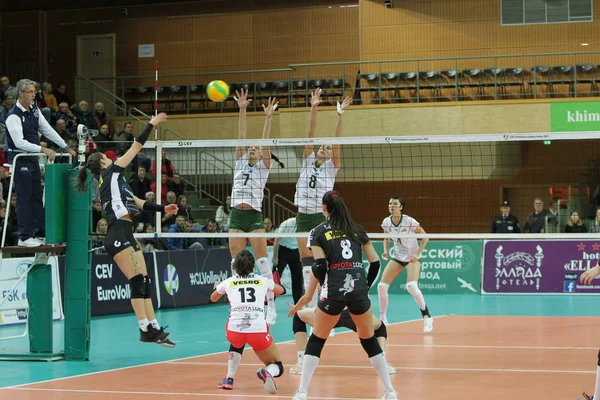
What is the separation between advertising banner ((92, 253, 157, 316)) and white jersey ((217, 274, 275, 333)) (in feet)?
25.4

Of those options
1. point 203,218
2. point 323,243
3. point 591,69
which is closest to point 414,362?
point 323,243

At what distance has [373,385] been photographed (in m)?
8.68

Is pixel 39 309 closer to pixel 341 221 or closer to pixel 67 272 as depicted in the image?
pixel 67 272

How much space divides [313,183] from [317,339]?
4.15 meters

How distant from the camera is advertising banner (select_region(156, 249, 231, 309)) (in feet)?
57.2

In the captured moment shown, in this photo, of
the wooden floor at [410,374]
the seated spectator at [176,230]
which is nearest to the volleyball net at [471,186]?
the seated spectator at [176,230]

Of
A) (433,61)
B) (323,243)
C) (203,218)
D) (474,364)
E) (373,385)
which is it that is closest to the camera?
(323,243)

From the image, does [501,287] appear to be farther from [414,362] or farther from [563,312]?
[414,362]

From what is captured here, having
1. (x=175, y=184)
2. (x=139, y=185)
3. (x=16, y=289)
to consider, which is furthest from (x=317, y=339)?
(x=175, y=184)

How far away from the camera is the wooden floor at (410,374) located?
27.1ft

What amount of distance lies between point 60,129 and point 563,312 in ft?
36.3

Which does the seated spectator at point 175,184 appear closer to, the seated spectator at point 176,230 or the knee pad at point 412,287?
the seated spectator at point 176,230

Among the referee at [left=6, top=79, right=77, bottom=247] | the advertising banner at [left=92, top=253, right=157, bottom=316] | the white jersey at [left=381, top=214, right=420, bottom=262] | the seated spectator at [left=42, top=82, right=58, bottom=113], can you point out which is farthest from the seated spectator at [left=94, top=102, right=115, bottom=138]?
the referee at [left=6, top=79, right=77, bottom=247]

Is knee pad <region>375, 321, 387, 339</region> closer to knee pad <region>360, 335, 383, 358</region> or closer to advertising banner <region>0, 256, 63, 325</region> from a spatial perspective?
knee pad <region>360, 335, 383, 358</region>
